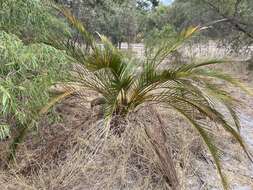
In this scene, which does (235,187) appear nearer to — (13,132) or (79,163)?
(79,163)

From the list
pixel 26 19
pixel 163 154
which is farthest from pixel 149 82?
pixel 26 19

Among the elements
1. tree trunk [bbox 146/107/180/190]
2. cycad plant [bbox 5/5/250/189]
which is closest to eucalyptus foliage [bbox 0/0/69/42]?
cycad plant [bbox 5/5/250/189]

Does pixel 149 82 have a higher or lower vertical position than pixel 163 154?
higher

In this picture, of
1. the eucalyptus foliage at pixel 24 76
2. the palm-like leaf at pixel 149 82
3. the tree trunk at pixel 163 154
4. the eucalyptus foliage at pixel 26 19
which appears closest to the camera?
the eucalyptus foliage at pixel 24 76

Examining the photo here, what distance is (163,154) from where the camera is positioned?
169 inches

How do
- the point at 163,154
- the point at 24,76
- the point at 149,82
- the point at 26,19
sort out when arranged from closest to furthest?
the point at 24,76
the point at 26,19
the point at 163,154
the point at 149,82

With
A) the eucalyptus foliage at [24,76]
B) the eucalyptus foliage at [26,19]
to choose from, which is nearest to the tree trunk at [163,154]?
the eucalyptus foliage at [24,76]

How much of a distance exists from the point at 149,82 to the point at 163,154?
0.83 meters

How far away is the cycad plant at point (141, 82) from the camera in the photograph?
4.36m

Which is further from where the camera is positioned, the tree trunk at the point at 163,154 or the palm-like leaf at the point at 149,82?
the palm-like leaf at the point at 149,82

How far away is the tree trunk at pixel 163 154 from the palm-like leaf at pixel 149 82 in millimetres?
343

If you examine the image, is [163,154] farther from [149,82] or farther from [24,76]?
[24,76]

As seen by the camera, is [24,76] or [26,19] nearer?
[24,76]

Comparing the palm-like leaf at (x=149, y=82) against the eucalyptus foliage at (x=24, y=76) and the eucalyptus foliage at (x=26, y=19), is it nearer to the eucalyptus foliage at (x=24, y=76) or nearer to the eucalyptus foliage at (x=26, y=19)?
the eucalyptus foliage at (x=26, y=19)
